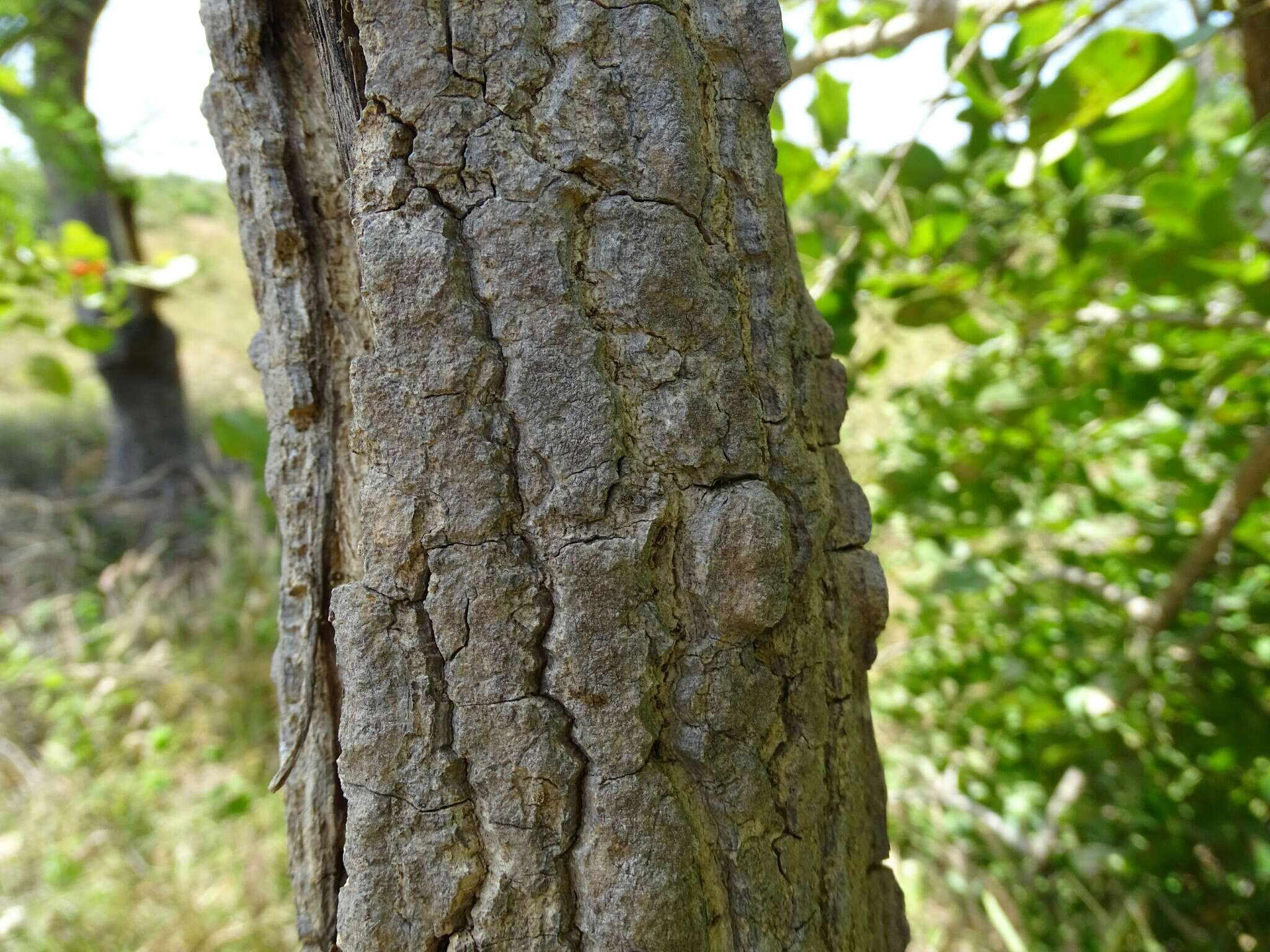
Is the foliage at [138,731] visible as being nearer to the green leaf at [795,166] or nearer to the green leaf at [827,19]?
the green leaf at [795,166]

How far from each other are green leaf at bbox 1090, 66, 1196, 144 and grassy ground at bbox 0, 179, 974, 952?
20.7 inches

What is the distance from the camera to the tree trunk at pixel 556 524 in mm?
481

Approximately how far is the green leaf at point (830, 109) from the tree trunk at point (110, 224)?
2044 millimetres

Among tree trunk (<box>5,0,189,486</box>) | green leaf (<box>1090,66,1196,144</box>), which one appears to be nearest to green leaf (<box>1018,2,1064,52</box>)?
green leaf (<box>1090,66,1196,144</box>)

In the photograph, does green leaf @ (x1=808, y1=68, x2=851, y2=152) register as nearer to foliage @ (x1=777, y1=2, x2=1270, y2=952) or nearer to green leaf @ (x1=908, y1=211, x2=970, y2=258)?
foliage @ (x1=777, y1=2, x2=1270, y2=952)

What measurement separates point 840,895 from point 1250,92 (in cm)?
144

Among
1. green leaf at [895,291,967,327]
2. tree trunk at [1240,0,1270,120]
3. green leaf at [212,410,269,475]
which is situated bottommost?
green leaf at [212,410,269,475]

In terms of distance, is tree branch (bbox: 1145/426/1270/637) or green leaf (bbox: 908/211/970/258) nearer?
green leaf (bbox: 908/211/970/258)

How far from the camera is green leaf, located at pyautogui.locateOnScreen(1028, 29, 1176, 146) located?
0.87 m

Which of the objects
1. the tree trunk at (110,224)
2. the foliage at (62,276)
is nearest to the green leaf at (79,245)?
the foliage at (62,276)

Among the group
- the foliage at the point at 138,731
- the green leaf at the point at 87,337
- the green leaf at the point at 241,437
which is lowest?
the foliage at the point at 138,731

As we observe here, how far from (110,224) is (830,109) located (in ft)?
11.9

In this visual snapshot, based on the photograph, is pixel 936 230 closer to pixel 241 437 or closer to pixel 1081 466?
pixel 1081 466

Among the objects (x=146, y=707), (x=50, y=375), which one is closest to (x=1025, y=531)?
(x=50, y=375)
